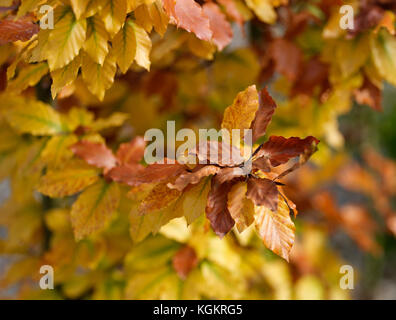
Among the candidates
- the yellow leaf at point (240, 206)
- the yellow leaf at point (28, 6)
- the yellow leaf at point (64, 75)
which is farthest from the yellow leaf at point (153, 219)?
the yellow leaf at point (28, 6)

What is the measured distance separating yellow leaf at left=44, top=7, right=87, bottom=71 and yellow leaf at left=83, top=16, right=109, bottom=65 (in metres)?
0.02

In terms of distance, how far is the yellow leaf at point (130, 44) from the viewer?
0.71m

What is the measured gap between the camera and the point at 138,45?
28.2 inches

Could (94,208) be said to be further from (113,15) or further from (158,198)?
(113,15)

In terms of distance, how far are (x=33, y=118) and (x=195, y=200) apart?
1.60ft

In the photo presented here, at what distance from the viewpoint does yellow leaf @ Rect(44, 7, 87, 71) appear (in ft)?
2.13

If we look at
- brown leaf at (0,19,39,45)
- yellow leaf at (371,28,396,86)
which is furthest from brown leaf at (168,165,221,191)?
yellow leaf at (371,28,396,86)

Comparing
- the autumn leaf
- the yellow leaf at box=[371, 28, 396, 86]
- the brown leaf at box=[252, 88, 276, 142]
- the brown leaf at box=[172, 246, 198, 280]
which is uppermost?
the yellow leaf at box=[371, 28, 396, 86]

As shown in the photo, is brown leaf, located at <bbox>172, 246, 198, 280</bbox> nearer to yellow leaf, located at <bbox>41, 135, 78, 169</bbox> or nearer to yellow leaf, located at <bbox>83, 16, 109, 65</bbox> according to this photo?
yellow leaf, located at <bbox>41, 135, 78, 169</bbox>

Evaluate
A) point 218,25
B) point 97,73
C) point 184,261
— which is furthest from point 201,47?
point 184,261

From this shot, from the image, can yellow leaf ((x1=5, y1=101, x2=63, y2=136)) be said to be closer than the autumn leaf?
No

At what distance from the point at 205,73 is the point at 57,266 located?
2.48 ft
